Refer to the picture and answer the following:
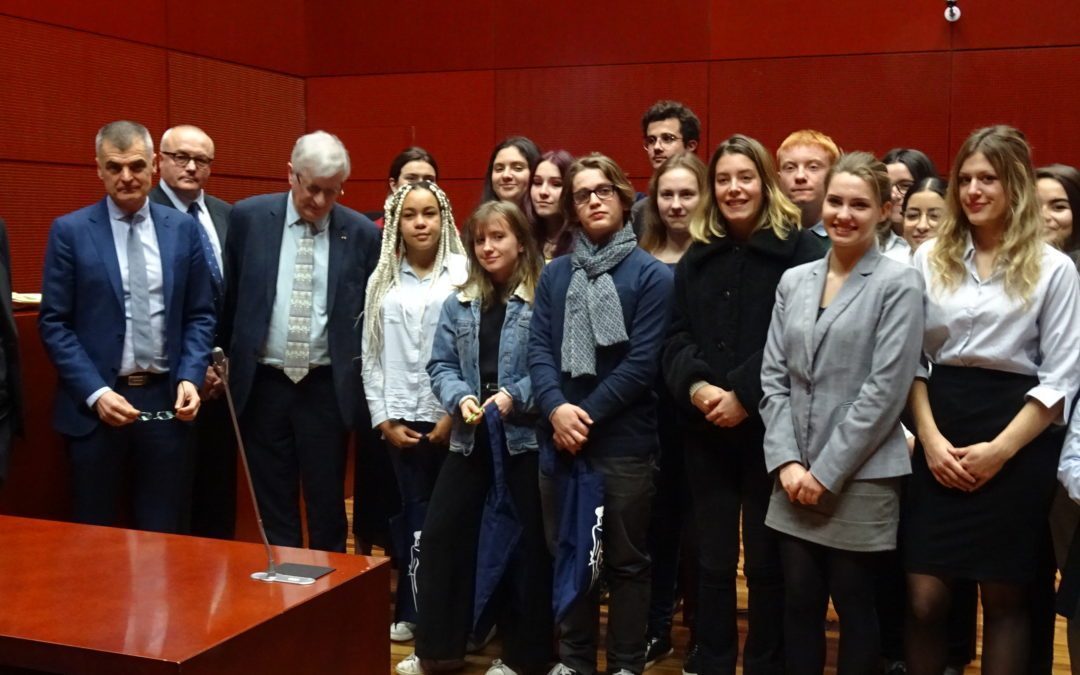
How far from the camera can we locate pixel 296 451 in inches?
134

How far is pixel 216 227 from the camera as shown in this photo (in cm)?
407

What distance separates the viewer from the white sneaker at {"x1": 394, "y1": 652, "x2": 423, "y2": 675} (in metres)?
3.19

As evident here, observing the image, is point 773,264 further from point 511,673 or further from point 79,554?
point 79,554

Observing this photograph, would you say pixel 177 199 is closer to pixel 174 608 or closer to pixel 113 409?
pixel 113 409

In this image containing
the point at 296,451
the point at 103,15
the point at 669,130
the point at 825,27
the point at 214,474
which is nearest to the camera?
the point at 296,451

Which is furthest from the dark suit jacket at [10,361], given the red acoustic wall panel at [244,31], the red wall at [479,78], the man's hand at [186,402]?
the red acoustic wall panel at [244,31]

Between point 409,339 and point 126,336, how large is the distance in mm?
823

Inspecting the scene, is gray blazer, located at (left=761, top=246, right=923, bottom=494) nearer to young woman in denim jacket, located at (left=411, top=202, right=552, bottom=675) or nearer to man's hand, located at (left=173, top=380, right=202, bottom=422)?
young woman in denim jacket, located at (left=411, top=202, right=552, bottom=675)

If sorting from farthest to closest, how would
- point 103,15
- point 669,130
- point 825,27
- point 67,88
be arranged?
point 825,27 < point 103,15 < point 67,88 < point 669,130

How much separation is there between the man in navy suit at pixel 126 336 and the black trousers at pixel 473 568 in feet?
2.64

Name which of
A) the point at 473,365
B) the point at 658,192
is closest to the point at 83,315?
the point at 473,365

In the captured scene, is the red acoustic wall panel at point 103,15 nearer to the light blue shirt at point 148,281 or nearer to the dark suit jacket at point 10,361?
the light blue shirt at point 148,281

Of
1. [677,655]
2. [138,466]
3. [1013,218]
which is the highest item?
[1013,218]

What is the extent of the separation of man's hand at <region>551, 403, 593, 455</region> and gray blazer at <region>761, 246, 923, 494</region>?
0.49 m
